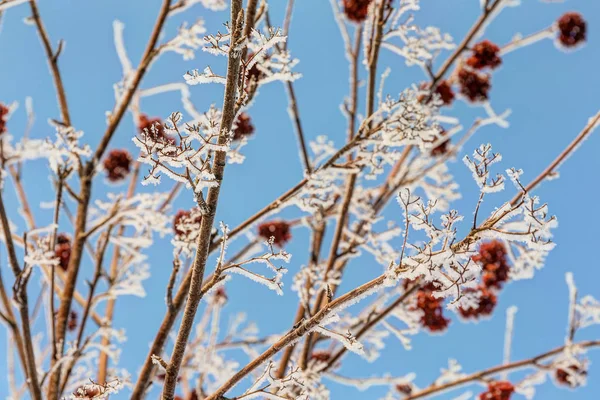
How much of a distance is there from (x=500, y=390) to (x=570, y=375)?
725mm

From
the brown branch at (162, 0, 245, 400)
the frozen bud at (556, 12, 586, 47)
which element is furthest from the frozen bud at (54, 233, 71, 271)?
the frozen bud at (556, 12, 586, 47)

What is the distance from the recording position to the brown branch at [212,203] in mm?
1340

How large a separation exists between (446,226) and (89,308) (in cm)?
256

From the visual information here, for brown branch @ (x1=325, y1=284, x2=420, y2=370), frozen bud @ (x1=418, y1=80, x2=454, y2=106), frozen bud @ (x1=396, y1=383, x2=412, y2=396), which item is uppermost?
frozen bud @ (x1=418, y1=80, x2=454, y2=106)

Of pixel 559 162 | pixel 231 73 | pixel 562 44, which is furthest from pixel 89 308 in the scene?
pixel 562 44

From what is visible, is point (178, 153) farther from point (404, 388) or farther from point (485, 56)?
point (404, 388)

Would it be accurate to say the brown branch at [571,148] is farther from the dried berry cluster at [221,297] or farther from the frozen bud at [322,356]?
the dried berry cluster at [221,297]

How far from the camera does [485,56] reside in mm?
3686

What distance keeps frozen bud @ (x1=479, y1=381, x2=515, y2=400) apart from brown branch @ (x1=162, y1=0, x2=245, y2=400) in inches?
98.7

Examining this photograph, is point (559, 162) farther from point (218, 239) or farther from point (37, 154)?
point (37, 154)

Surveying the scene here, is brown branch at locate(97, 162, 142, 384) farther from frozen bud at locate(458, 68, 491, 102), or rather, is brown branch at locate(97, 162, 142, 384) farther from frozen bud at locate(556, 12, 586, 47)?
frozen bud at locate(556, 12, 586, 47)

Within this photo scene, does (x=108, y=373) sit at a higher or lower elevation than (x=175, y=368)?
higher

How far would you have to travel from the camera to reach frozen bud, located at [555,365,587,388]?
3693 mm

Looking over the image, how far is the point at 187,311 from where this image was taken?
1555 millimetres
